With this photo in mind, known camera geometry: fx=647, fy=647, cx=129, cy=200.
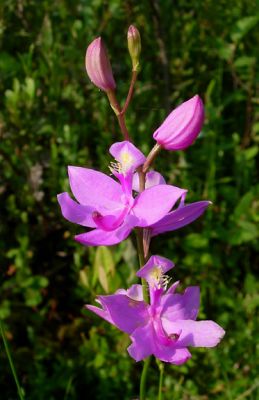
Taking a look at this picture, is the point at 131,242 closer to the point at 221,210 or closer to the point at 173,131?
the point at 221,210

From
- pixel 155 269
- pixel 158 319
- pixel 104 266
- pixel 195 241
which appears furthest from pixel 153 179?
pixel 195 241

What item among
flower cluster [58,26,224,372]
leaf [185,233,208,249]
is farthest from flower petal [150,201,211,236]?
leaf [185,233,208,249]

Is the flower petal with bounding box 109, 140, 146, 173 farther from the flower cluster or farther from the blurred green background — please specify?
the blurred green background

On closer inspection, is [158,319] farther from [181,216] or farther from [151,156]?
[151,156]

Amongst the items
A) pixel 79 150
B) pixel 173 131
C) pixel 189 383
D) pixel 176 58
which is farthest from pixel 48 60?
pixel 173 131

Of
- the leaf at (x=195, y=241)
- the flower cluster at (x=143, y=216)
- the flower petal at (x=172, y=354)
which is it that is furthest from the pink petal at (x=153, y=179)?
the leaf at (x=195, y=241)

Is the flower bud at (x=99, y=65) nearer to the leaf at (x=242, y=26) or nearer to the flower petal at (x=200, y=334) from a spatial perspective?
the flower petal at (x=200, y=334)
